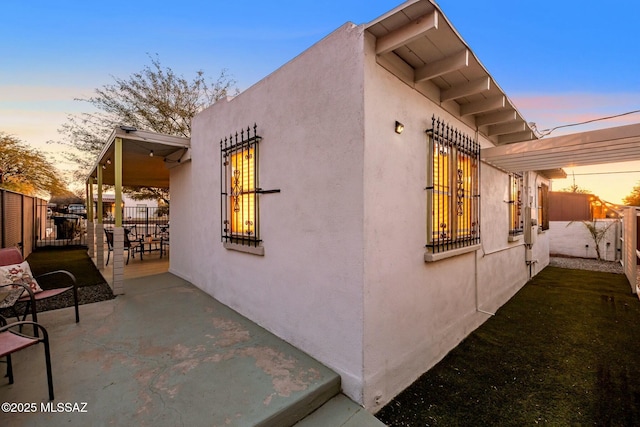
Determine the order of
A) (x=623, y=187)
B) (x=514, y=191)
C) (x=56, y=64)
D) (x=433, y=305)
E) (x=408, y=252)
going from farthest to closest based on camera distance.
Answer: (x=623, y=187)
(x=56, y=64)
(x=514, y=191)
(x=433, y=305)
(x=408, y=252)

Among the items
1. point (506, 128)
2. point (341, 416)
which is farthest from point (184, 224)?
point (506, 128)

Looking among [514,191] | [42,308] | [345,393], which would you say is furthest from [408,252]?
[42,308]

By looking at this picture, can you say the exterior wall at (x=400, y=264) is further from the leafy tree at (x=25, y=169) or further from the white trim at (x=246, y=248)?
the leafy tree at (x=25, y=169)

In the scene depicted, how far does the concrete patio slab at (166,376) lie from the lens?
1.87 m

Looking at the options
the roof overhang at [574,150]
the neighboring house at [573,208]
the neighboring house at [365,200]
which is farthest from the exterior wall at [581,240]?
the neighboring house at [365,200]

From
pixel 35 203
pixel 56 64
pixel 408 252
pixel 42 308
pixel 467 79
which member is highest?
pixel 56 64

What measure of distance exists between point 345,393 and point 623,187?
3250 centimetres

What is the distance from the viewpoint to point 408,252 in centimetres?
275

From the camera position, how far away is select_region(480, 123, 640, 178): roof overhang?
307 cm

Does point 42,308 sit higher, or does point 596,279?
point 42,308

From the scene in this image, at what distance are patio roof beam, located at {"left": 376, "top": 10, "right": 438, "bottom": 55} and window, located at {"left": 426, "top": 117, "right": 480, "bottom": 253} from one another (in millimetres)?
1168

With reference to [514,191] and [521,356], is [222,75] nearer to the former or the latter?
[514,191]

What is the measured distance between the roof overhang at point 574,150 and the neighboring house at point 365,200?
1.53 feet

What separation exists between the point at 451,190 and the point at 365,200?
1.89m
